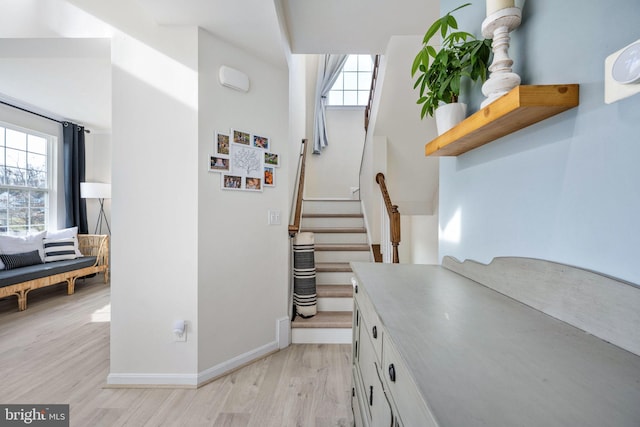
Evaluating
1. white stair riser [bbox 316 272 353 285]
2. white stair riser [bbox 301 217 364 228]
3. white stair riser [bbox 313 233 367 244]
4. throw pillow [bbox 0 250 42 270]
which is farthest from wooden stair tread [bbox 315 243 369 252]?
throw pillow [bbox 0 250 42 270]

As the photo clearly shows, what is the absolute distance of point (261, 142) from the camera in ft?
7.32

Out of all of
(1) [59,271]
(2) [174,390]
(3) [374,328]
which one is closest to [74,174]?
(1) [59,271]

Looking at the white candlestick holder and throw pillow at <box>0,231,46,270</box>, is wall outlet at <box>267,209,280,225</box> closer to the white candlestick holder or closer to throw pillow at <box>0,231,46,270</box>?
the white candlestick holder

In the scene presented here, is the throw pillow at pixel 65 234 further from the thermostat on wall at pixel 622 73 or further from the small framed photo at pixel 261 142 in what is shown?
the thermostat on wall at pixel 622 73

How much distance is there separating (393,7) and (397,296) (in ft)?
6.81

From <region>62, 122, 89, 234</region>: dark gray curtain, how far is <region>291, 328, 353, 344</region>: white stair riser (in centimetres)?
445

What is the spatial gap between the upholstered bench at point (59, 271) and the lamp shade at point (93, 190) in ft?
2.13

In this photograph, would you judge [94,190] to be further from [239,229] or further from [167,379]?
[167,379]

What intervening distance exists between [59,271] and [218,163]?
3.34 meters

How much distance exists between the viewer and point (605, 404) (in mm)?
400

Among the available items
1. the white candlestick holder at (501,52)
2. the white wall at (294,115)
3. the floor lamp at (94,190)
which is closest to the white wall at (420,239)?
the white wall at (294,115)

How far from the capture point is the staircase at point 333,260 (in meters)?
2.50

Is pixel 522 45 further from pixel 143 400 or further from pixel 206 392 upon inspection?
pixel 143 400

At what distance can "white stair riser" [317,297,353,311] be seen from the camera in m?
2.76
